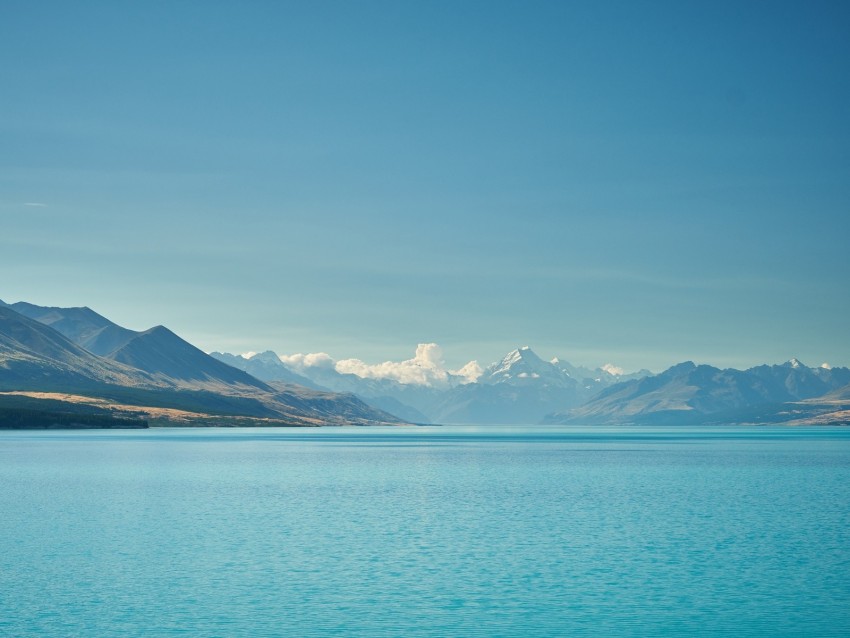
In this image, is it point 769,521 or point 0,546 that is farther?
point 769,521

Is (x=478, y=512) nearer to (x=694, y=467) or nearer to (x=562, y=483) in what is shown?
(x=562, y=483)

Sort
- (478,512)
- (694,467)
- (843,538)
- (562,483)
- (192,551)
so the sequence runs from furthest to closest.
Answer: (694,467) < (562,483) < (478,512) < (843,538) < (192,551)

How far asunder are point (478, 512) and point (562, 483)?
38093 mm

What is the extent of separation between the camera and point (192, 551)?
60.9 metres

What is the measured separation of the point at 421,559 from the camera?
190ft

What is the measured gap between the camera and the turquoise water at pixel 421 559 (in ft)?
138

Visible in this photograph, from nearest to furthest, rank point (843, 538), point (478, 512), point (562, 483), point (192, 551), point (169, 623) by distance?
point (169, 623) → point (192, 551) → point (843, 538) → point (478, 512) → point (562, 483)

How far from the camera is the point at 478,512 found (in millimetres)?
83875

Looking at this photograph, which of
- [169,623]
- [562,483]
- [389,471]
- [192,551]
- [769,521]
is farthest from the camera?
[389,471]

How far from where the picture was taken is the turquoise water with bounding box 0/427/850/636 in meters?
42.1

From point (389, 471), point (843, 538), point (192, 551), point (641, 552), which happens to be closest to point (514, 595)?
point (641, 552)

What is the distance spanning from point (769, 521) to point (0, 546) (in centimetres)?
6243

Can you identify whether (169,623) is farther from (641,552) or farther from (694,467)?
(694,467)

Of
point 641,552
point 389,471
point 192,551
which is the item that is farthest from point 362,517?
point 389,471
